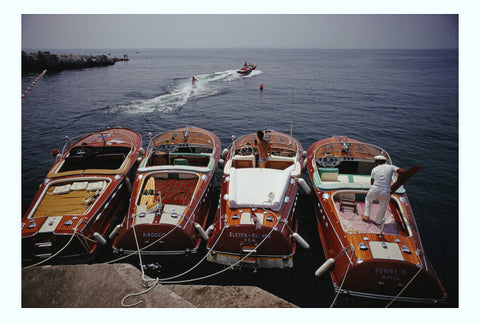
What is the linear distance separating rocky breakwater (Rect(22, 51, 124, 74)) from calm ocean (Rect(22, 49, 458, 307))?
10.7 m

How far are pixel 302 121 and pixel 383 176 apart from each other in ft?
58.8

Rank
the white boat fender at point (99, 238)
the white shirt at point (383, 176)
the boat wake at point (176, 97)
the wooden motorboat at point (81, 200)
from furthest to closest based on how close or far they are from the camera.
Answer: the boat wake at point (176, 97)
the white boat fender at point (99, 238)
the wooden motorboat at point (81, 200)
the white shirt at point (383, 176)

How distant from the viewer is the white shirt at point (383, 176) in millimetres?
6984

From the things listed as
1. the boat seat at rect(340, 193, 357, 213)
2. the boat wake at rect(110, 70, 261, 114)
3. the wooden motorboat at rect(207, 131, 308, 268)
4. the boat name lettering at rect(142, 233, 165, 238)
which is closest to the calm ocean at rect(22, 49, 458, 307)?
the boat wake at rect(110, 70, 261, 114)

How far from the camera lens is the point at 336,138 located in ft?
41.9

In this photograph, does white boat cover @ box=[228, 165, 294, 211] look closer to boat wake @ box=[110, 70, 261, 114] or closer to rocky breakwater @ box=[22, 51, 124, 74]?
boat wake @ box=[110, 70, 261, 114]

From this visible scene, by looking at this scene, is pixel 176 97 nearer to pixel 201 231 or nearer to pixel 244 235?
pixel 201 231

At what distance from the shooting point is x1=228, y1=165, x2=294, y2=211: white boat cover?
310 inches

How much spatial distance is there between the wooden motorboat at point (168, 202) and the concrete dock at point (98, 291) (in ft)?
6.96

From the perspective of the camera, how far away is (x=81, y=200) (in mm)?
9461

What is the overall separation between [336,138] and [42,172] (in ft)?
53.6

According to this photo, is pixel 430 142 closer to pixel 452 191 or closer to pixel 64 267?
pixel 452 191

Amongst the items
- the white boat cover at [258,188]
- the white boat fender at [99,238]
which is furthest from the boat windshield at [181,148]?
the white boat fender at [99,238]

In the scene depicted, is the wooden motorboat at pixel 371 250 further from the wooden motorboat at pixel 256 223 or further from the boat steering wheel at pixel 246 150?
the boat steering wheel at pixel 246 150
